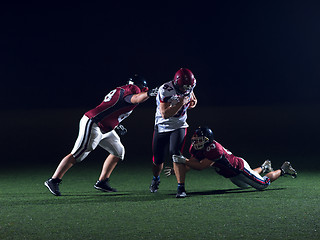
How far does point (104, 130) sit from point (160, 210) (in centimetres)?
162

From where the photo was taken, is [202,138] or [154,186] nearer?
[202,138]

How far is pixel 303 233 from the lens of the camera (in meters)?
4.61

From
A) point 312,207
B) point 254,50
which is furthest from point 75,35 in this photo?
point 312,207

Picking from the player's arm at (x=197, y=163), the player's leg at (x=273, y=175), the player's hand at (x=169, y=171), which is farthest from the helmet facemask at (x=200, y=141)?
the player's leg at (x=273, y=175)

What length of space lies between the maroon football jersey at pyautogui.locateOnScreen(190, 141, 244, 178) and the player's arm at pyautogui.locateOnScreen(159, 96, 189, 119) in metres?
0.58

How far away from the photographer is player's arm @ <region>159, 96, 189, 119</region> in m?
6.36

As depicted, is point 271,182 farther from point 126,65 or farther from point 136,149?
point 126,65

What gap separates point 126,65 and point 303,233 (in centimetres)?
1935

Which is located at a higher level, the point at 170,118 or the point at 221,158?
the point at 170,118

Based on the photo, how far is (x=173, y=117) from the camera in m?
6.75

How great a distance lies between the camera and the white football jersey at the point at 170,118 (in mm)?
6359

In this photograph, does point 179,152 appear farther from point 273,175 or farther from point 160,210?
point 273,175

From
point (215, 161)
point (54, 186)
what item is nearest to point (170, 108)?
point (215, 161)

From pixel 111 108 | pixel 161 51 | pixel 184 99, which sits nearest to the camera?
pixel 184 99
